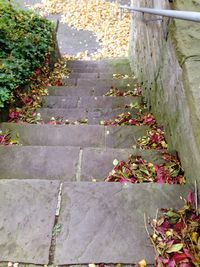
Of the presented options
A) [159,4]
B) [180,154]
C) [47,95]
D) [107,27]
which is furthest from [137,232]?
[107,27]

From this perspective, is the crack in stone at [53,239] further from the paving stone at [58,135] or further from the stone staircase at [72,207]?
the paving stone at [58,135]

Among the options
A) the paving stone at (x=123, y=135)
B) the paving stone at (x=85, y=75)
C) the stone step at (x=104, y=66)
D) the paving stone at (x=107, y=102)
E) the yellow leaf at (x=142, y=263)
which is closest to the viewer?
the yellow leaf at (x=142, y=263)

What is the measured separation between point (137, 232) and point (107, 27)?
28.6 ft

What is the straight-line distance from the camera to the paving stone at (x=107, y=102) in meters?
4.31

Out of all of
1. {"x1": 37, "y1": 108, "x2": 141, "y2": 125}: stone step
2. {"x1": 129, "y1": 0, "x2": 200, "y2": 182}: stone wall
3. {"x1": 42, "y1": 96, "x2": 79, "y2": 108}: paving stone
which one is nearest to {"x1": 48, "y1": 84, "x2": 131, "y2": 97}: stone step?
{"x1": 42, "y1": 96, "x2": 79, "y2": 108}: paving stone

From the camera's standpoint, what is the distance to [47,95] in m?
4.76

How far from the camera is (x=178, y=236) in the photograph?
1577 millimetres

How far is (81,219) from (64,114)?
7.64ft

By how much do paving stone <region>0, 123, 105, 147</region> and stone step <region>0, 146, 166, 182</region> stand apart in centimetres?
51

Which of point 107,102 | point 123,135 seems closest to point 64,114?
point 107,102

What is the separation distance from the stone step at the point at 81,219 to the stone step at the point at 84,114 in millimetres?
1929

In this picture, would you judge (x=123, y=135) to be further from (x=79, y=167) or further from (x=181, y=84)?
(x=181, y=84)

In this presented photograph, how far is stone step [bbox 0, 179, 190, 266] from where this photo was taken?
153 cm

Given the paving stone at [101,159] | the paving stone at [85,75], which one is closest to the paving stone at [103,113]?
the paving stone at [101,159]
